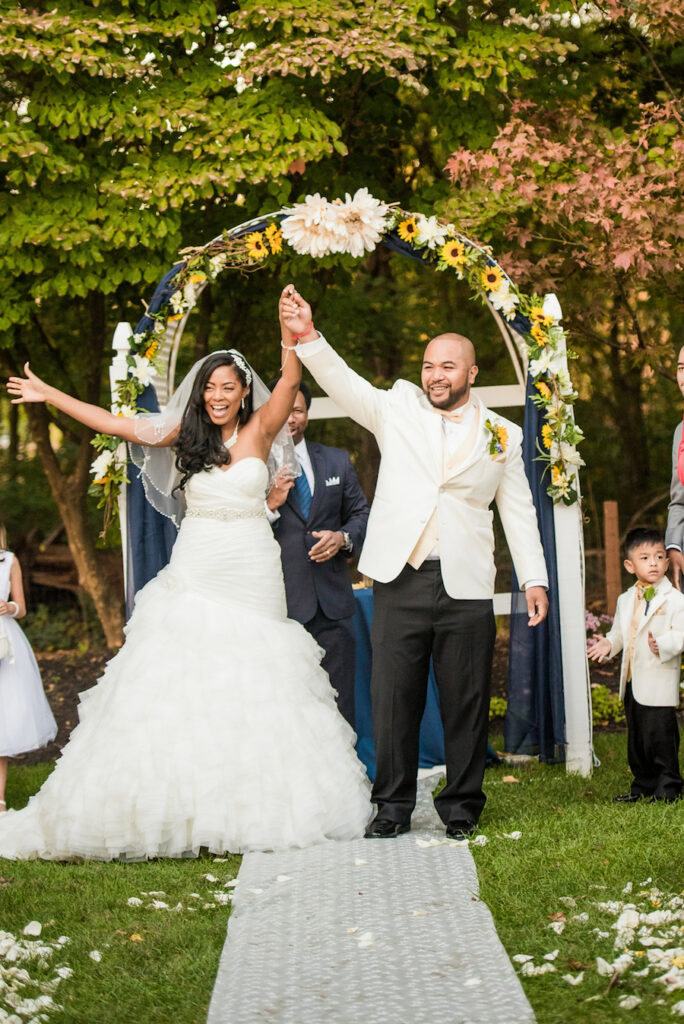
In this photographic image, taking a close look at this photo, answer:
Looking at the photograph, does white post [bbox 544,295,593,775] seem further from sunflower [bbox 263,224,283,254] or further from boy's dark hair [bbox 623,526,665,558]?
sunflower [bbox 263,224,283,254]

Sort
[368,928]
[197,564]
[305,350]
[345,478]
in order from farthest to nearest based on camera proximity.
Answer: [345,478], [197,564], [305,350], [368,928]

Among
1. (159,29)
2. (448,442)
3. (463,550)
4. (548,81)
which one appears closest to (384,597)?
(463,550)

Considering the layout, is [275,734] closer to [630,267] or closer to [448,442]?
[448,442]

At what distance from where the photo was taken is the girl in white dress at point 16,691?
5918mm

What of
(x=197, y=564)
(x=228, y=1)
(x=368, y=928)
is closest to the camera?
(x=368, y=928)

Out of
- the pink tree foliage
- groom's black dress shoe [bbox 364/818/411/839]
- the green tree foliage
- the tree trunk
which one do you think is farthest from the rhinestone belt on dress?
the tree trunk

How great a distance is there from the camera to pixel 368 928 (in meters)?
3.67

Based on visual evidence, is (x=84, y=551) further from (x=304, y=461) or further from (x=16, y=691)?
(x=304, y=461)

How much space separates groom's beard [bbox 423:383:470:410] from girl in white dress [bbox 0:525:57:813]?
2428 mm

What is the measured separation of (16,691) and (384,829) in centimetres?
215

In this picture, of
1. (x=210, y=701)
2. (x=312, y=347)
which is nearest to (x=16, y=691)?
(x=210, y=701)

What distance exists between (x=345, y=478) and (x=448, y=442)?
1.22m

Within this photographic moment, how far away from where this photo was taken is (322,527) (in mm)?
5977

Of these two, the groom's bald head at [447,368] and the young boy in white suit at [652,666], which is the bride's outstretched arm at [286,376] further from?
the young boy in white suit at [652,666]
